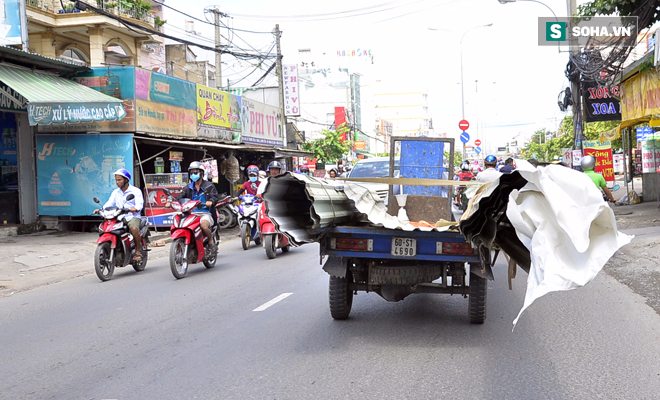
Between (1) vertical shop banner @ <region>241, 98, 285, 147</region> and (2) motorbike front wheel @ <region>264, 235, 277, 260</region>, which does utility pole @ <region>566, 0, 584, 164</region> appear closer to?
(2) motorbike front wheel @ <region>264, 235, 277, 260</region>

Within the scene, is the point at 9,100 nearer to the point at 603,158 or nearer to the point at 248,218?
the point at 248,218

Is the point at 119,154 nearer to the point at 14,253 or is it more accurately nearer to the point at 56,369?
the point at 14,253

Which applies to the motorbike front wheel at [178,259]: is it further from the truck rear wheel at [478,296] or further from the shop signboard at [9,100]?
the shop signboard at [9,100]

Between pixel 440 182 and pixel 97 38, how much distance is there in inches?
893

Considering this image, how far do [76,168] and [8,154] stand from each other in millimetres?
1759

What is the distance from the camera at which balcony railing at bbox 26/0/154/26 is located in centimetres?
2433

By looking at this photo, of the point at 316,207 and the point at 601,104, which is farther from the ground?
the point at 601,104

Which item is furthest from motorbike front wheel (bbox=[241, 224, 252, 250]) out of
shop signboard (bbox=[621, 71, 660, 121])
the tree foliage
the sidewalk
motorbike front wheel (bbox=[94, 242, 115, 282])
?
the tree foliage

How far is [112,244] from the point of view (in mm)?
10289

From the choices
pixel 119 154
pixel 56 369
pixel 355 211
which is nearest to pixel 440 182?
pixel 355 211

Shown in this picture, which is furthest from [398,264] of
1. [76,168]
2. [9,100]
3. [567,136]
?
[567,136]

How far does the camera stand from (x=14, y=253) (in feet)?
43.4

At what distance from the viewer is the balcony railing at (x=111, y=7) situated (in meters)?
24.3

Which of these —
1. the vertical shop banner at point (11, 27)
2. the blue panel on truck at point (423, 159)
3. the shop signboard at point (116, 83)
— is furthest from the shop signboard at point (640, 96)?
the vertical shop banner at point (11, 27)
